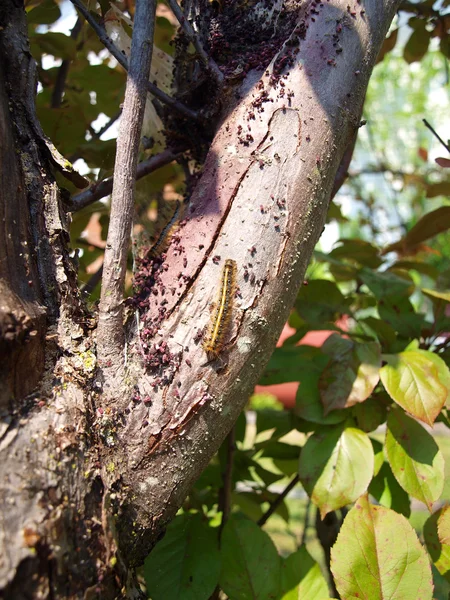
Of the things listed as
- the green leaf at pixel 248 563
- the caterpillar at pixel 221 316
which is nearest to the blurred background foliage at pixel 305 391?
the green leaf at pixel 248 563

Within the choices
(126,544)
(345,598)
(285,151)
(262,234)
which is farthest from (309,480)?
(285,151)

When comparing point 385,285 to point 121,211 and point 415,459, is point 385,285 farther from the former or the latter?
point 121,211

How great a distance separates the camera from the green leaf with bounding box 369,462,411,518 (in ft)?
4.63

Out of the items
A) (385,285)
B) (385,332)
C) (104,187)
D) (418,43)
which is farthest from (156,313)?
(418,43)

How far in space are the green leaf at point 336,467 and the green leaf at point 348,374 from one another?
83mm

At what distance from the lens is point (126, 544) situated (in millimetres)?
903

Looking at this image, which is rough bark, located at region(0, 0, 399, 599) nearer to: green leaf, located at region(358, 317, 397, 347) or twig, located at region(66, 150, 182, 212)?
twig, located at region(66, 150, 182, 212)

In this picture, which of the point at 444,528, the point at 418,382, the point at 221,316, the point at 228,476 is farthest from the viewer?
the point at 228,476

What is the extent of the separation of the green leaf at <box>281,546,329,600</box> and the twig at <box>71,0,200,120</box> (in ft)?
3.59

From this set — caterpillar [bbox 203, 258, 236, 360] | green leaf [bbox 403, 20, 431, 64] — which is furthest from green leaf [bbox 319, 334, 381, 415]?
green leaf [bbox 403, 20, 431, 64]

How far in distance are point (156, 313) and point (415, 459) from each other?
77cm

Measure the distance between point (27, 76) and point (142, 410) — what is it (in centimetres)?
71

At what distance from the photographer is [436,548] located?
4.02 ft

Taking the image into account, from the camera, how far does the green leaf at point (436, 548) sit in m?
1.15
